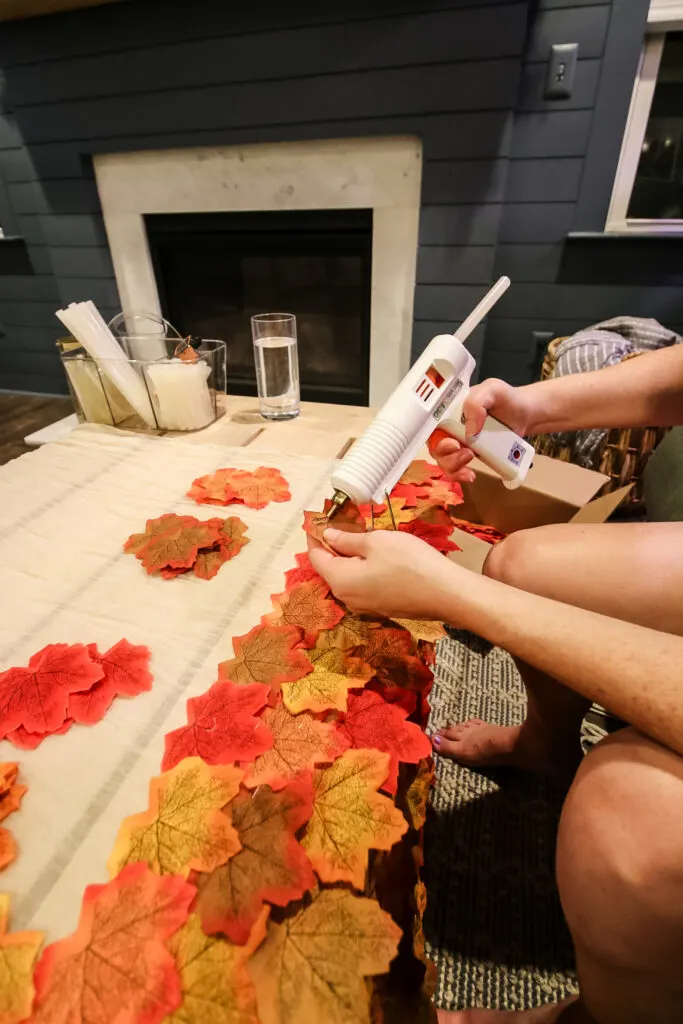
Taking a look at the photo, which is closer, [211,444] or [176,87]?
[211,444]

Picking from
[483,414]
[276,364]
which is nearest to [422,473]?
[483,414]

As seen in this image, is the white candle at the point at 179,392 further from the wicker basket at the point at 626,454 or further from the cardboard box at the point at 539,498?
the wicker basket at the point at 626,454

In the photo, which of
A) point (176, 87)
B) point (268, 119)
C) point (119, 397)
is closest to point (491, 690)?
point (119, 397)

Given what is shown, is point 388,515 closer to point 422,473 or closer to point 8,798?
point 422,473

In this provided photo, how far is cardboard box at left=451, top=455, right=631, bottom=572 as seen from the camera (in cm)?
89

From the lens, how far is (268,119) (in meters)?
1.68

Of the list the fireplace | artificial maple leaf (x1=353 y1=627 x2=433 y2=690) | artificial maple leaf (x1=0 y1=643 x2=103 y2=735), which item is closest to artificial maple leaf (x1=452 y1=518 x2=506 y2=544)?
artificial maple leaf (x1=353 y1=627 x2=433 y2=690)

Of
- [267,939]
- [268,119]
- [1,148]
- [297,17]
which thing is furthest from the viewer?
[1,148]

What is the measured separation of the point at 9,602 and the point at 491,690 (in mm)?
797

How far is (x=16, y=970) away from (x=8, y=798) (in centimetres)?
12

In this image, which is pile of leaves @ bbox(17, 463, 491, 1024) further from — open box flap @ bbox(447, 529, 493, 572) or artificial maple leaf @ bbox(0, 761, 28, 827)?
open box flap @ bbox(447, 529, 493, 572)

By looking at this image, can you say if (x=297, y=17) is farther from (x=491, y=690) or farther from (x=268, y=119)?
(x=491, y=690)

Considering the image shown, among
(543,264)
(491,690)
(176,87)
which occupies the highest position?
(176,87)

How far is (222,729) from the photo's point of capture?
1.42ft
